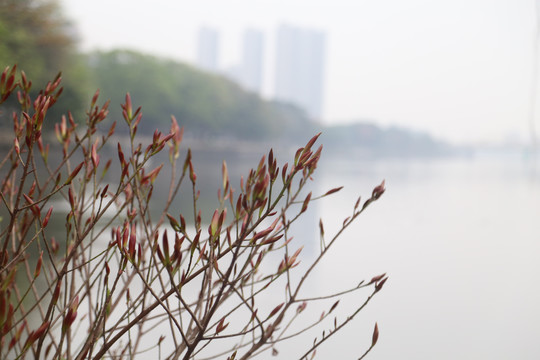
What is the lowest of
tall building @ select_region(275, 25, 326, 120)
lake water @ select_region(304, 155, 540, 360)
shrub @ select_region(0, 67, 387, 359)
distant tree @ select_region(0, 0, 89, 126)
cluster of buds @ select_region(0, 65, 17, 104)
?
lake water @ select_region(304, 155, 540, 360)

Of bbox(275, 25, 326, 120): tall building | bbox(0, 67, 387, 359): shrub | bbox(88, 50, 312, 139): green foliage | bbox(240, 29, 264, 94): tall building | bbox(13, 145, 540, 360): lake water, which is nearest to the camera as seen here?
bbox(0, 67, 387, 359): shrub

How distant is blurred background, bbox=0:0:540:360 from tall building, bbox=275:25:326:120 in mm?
90

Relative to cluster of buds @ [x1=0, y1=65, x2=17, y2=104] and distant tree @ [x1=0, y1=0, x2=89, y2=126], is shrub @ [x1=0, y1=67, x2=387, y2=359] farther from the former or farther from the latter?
distant tree @ [x1=0, y1=0, x2=89, y2=126]

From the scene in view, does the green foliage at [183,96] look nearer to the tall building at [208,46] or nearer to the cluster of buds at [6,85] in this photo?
the tall building at [208,46]

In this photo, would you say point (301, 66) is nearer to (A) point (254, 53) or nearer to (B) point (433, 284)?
(A) point (254, 53)

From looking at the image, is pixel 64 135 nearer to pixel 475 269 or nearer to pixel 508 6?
pixel 475 269

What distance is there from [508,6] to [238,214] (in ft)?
114

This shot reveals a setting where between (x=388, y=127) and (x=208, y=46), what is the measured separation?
1449cm

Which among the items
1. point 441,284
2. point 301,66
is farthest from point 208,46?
point 441,284

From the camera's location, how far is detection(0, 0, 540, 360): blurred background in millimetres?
2633

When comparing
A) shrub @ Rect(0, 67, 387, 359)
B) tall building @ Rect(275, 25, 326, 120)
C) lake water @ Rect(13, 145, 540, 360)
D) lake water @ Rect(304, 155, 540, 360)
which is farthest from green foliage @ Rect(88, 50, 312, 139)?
shrub @ Rect(0, 67, 387, 359)

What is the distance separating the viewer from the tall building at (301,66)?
126 feet

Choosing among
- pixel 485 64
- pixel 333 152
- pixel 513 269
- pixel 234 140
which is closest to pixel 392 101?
pixel 485 64

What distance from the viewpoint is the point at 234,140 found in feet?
92.7
